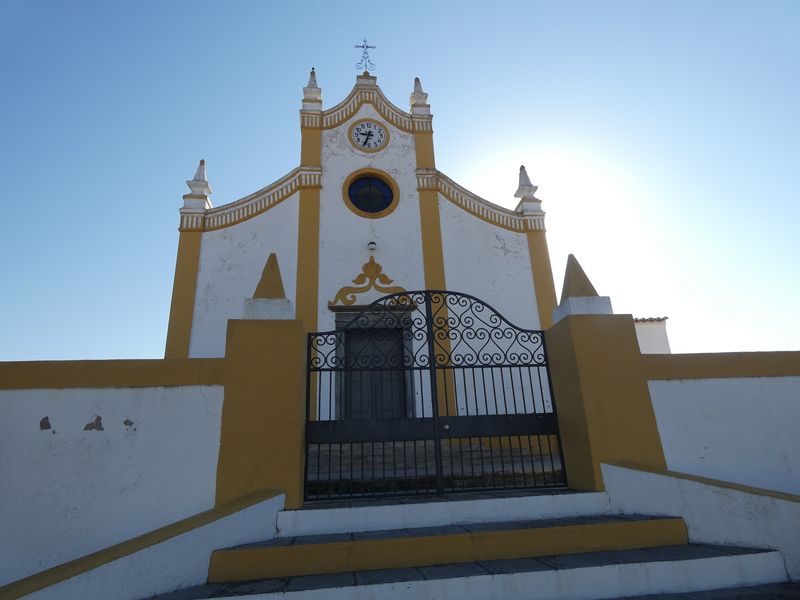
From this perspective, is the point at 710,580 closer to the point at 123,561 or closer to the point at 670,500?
the point at 670,500

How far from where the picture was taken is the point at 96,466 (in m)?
3.65

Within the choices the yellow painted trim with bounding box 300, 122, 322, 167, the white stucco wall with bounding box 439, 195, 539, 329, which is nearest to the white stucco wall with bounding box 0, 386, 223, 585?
the white stucco wall with bounding box 439, 195, 539, 329

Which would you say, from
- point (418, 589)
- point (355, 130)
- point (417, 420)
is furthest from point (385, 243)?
point (418, 589)

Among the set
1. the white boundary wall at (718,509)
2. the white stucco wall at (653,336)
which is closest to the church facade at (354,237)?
the white boundary wall at (718,509)

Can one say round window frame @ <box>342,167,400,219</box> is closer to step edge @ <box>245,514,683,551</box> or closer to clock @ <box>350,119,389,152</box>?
clock @ <box>350,119,389,152</box>

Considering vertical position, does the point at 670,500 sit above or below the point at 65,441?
below

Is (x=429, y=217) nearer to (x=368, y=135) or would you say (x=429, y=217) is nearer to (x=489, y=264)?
(x=489, y=264)

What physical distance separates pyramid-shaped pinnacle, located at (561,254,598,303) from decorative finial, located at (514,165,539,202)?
17.5 ft

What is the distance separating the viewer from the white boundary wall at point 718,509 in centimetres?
324

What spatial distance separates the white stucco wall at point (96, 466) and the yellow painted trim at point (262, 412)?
144 mm

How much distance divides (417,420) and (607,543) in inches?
73.2

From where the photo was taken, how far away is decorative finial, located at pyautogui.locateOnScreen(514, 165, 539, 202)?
9.84 meters

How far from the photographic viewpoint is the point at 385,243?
8938 mm

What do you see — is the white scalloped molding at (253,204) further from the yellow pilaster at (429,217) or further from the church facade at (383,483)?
the church facade at (383,483)
